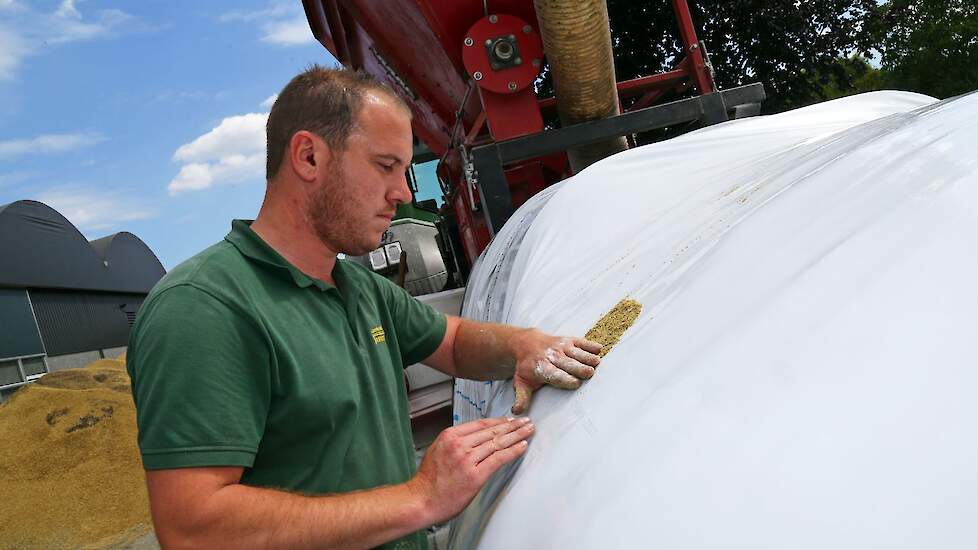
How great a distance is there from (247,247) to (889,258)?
1.05 m

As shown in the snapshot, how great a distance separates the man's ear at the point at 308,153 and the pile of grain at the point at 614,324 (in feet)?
2.02

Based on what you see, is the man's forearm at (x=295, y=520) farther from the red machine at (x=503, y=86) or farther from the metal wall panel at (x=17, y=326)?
the metal wall panel at (x=17, y=326)

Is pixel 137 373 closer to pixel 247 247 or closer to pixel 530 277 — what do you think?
pixel 247 247

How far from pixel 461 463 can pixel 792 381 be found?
0.52 meters

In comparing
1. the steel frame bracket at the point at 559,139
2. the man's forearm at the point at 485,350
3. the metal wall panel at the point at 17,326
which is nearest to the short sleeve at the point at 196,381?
the man's forearm at the point at 485,350

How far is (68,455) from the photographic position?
553cm

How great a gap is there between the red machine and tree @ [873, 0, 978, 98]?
385 inches

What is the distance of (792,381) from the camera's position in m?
0.73

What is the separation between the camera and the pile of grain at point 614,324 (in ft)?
3.70

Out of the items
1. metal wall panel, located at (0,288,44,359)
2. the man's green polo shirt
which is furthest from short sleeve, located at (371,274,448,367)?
metal wall panel, located at (0,288,44,359)

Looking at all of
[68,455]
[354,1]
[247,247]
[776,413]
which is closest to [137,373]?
[247,247]

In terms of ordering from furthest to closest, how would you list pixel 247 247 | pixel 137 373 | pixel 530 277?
pixel 530 277 < pixel 247 247 < pixel 137 373

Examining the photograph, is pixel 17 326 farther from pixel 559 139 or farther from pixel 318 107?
pixel 318 107

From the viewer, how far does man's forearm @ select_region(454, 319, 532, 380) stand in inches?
56.3
